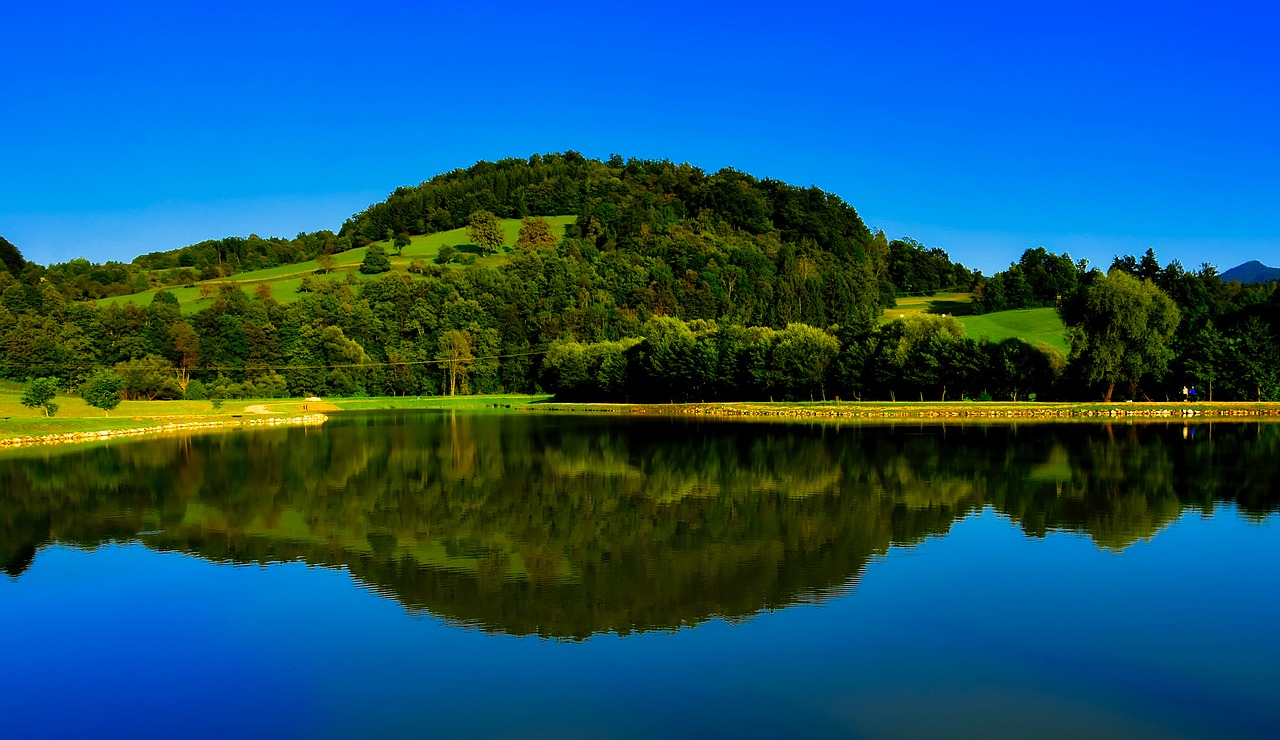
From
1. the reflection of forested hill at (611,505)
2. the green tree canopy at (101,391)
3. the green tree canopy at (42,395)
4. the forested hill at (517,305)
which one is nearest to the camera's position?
the reflection of forested hill at (611,505)

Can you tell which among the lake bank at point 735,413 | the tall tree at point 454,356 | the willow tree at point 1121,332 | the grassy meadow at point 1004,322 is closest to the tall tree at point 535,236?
the tall tree at point 454,356

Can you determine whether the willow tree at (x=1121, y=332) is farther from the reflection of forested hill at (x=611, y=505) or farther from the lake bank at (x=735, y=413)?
the reflection of forested hill at (x=611, y=505)

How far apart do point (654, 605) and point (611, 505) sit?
34.6ft

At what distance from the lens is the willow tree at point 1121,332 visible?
6706cm

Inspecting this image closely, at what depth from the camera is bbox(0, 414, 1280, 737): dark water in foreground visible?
439 inches

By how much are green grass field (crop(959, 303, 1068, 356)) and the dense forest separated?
1079 centimetres

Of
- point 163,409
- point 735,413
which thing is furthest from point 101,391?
point 735,413

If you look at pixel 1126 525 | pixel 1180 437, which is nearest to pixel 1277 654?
pixel 1126 525

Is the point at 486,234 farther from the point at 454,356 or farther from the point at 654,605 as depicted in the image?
the point at 654,605

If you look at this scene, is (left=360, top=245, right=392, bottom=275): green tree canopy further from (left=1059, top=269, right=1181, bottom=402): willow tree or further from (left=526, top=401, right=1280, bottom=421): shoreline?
(left=1059, top=269, right=1181, bottom=402): willow tree

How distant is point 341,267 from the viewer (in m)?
151

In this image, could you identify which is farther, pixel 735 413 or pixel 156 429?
pixel 735 413

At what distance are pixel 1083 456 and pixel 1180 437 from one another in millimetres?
12293

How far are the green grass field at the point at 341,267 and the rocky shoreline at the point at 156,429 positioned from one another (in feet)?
179
